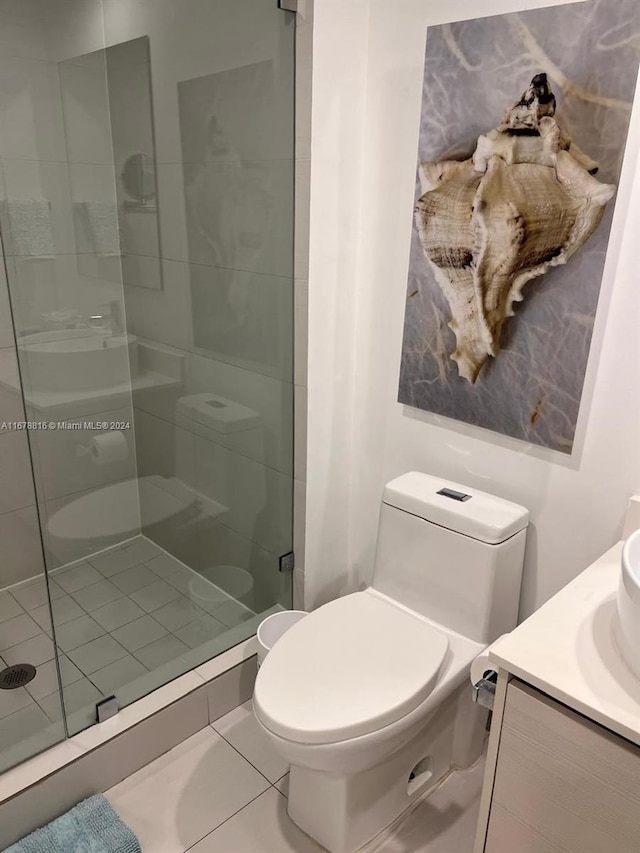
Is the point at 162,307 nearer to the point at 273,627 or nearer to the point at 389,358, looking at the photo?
the point at 389,358

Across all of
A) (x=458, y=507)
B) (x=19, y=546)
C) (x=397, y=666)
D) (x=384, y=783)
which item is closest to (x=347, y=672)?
(x=397, y=666)

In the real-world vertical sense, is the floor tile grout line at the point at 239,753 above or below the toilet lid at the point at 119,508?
below

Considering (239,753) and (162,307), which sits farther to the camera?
(162,307)

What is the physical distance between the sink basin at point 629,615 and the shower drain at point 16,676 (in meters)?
1.69

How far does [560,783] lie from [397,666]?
491 millimetres

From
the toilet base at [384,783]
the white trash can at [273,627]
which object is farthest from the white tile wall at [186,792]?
the white trash can at [273,627]

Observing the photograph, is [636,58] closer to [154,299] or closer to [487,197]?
[487,197]

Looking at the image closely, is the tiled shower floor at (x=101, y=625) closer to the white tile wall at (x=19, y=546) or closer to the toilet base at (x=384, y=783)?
the white tile wall at (x=19, y=546)

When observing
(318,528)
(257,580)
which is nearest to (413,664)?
(318,528)

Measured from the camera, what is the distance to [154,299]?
7.09 feet

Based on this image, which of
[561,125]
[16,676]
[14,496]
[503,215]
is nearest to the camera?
[561,125]

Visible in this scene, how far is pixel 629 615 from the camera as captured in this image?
100 centimetres

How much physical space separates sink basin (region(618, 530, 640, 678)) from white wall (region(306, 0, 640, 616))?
1.66ft

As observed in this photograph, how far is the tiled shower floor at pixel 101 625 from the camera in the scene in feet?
5.88
